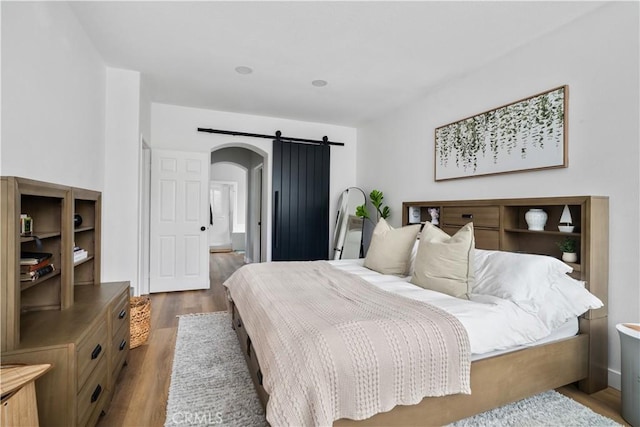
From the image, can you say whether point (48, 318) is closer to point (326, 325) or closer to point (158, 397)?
point (158, 397)

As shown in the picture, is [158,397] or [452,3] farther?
[452,3]

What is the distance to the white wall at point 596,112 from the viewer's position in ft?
6.66

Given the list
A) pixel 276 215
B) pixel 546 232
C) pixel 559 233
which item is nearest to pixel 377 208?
pixel 276 215

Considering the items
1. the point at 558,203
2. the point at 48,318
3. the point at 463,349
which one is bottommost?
the point at 463,349

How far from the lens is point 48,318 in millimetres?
1634

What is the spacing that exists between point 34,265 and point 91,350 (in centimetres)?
53

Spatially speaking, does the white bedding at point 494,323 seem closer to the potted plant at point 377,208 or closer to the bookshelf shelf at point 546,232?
the bookshelf shelf at point 546,232

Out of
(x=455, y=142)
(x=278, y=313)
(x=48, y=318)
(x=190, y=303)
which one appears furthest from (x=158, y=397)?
(x=455, y=142)

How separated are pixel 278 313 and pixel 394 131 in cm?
358

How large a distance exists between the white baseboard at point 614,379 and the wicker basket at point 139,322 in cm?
349

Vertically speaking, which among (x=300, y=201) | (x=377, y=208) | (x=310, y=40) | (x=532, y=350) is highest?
(x=310, y=40)

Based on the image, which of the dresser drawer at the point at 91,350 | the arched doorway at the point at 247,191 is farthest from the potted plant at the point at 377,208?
the dresser drawer at the point at 91,350

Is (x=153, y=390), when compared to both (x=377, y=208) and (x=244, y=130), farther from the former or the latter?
(x=244, y=130)

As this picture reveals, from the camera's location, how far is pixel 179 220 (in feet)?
14.8
